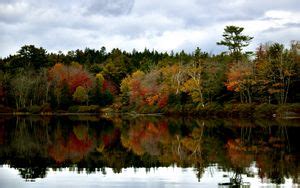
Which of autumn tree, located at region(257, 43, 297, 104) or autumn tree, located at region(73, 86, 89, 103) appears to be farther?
autumn tree, located at region(73, 86, 89, 103)

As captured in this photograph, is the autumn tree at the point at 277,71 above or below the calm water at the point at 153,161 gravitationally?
above

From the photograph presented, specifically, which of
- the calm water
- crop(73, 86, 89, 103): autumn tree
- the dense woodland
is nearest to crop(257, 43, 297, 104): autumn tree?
the dense woodland

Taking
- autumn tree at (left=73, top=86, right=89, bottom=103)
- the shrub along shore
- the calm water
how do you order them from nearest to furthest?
the calm water, the shrub along shore, autumn tree at (left=73, top=86, right=89, bottom=103)

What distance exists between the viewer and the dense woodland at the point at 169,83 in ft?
233

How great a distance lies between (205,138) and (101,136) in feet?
30.9

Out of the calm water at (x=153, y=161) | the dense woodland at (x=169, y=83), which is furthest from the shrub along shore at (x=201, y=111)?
the calm water at (x=153, y=161)

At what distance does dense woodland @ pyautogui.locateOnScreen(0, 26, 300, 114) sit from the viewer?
7098 cm

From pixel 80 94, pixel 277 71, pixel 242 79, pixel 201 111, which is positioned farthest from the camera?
pixel 80 94

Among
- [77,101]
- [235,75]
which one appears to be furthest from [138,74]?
[235,75]

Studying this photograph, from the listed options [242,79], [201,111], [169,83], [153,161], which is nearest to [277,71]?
[242,79]

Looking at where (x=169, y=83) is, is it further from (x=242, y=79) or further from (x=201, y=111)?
(x=242, y=79)

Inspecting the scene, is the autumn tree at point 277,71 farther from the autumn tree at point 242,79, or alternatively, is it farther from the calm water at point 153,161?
the calm water at point 153,161

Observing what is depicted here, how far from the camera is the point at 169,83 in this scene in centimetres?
8706

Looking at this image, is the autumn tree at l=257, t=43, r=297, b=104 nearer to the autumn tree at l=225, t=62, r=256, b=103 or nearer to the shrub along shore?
the autumn tree at l=225, t=62, r=256, b=103
